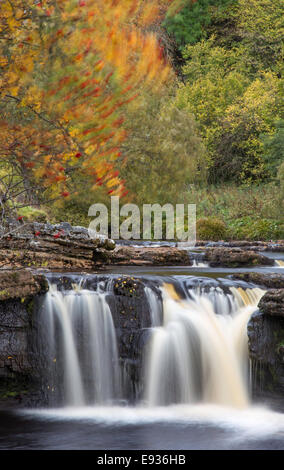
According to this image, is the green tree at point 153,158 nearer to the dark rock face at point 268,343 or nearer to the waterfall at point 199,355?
the waterfall at point 199,355

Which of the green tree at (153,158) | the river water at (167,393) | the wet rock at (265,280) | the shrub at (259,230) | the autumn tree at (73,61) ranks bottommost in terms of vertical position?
the river water at (167,393)

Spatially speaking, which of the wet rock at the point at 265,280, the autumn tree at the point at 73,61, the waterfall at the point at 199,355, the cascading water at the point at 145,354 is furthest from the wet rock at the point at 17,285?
the wet rock at the point at 265,280

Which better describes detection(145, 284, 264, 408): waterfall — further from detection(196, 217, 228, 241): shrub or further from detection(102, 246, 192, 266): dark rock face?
detection(196, 217, 228, 241): shrub

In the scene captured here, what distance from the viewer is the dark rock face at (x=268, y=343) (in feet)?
26.5

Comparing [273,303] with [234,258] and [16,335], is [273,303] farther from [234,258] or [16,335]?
[234,258]

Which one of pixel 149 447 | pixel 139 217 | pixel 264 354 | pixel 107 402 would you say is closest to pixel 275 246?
pixel 139 217

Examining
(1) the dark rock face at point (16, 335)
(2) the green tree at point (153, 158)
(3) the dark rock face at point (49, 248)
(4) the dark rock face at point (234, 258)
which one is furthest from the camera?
(2) the green tree at point (153, 158)

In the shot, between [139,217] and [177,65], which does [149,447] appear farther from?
[177,65]

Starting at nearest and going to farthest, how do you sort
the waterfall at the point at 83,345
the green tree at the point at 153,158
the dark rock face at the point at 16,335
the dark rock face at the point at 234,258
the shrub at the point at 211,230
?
1. the dark rock face at the point at 16,335
2. the waterfall at the point at 83,345
3. the dark rock face at the point at 234,258
4. the shrub at the point at 211,230
5. the green tree at the point at 153,158

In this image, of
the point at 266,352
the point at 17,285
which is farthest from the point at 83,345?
the point at 266,352

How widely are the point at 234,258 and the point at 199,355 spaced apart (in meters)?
6.18

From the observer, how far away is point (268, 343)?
828 centimetres

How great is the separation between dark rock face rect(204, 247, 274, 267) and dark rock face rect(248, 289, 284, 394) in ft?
18.9
